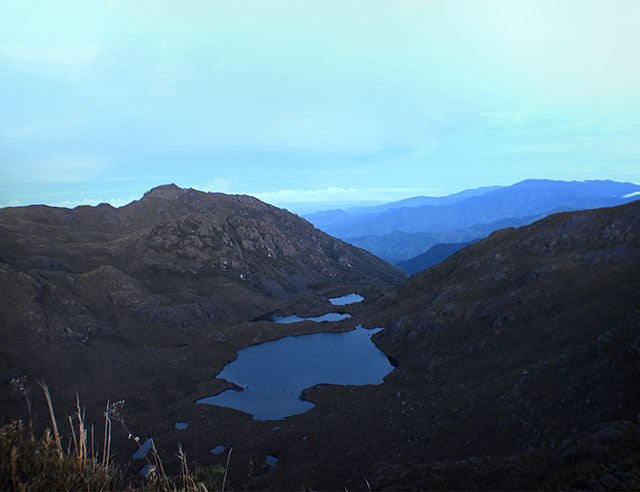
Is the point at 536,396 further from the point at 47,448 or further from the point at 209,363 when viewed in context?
the point at 209,363

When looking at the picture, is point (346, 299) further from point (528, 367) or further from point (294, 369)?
point (528, 367)

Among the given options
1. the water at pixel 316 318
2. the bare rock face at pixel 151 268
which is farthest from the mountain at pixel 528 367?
the bare rock face at pixel 151 268

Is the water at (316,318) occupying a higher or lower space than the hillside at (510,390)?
lower

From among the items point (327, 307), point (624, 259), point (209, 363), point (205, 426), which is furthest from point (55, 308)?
point (624, 259)

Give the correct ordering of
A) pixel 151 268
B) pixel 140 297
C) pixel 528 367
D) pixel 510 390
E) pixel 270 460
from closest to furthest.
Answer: pixel 510 390, pixel 528 367, pixel 270 460, pixel 140 297, pixel 151 268

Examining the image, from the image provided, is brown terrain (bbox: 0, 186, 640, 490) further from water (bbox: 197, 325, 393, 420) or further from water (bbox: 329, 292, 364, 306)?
water (bbox: 329, 292, 364, 306)

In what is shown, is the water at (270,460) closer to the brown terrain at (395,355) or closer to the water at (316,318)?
the brown terrain at (395,355)

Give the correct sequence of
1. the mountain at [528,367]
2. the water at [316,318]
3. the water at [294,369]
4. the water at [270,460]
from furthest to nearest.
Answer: the water at [316,318] → the water at [294,369] → the water at [270,460] → the mountain at [528,367]

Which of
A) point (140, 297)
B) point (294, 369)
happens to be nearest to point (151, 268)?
point (140, 297)
